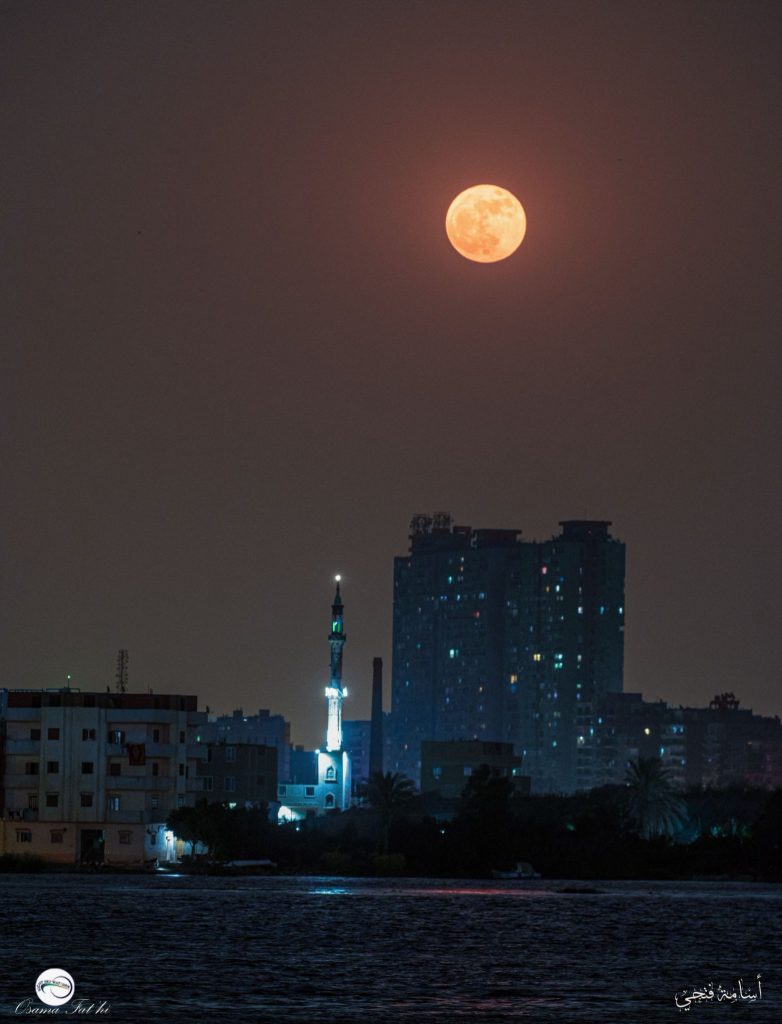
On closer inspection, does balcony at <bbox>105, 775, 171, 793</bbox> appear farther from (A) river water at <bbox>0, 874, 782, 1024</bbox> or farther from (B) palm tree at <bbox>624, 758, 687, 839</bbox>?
(B) palm tree at <bbox>624, 758, 687, 839</bbox>

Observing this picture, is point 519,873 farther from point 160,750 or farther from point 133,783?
point 133,783

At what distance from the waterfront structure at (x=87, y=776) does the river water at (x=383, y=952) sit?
760 centimetres

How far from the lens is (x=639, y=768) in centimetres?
18888

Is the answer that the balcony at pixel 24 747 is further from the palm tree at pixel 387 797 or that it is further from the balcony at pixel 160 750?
the palm tree at pixel 387 797

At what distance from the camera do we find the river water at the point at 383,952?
73.1m

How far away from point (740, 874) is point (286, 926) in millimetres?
73259

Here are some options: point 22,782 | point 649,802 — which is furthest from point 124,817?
point 649,802

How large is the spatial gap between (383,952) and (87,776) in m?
63.5

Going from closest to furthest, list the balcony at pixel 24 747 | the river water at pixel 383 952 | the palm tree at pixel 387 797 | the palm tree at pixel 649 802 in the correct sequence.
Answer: the river water at pixel 383 952 < the balcony at pixel 24 747 < the palm tree at pixel 387 797 < the palm tree at pixel 649 802

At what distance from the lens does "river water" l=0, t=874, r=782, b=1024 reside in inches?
2876

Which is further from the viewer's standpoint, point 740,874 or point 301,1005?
point 740,874

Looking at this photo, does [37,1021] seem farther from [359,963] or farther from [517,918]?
[517,918]

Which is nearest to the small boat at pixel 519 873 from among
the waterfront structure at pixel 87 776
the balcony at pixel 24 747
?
the waterfront structure at pixel 87 776

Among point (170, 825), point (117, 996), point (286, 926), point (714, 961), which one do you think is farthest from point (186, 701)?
point (117, 996)
